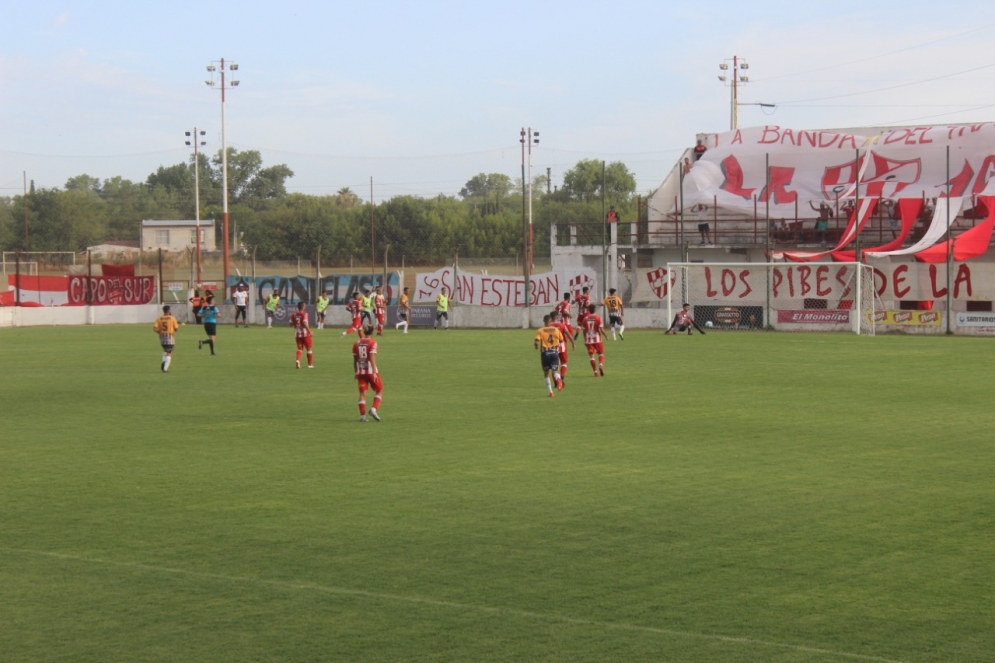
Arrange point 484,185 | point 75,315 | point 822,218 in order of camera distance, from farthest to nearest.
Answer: point 484,185 < point 75,315 < point 822,218

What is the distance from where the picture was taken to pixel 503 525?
11.0m

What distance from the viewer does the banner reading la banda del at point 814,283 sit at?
41.8 m

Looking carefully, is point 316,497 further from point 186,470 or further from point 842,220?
point 842,220

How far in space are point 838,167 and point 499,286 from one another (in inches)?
700

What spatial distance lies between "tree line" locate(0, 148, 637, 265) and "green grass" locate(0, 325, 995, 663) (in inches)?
1262

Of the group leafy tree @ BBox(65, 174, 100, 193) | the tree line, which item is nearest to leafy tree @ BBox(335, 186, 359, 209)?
the tree line

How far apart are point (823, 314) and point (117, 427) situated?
3054cm

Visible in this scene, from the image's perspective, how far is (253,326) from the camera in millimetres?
53156

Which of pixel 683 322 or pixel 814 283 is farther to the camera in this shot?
pixel 814 283

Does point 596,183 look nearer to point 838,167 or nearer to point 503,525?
point 838,167

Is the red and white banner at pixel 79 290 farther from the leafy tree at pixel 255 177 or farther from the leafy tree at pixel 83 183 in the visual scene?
the leafy tree at pixel 83 183

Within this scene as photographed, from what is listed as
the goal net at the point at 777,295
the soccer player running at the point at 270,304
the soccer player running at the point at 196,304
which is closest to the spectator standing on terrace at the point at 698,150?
the goal net at the point at 777,295

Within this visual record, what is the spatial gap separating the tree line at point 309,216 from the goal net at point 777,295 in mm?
6663

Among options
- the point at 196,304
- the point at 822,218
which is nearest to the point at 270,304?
the point at 196,304
